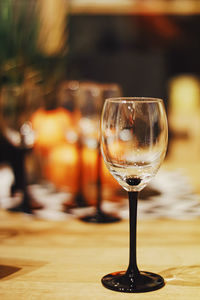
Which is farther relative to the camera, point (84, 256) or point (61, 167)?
point (61, 167)

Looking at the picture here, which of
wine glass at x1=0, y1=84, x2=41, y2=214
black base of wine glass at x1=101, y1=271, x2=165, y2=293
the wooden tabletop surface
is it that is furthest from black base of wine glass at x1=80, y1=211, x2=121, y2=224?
black base of wine glass at x1=101, y1=271, x2=165, y2=293

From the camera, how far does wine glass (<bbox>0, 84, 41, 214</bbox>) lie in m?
1.03

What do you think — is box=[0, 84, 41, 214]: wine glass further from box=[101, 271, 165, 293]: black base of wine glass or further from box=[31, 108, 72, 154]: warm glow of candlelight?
box=[101, 271, 165, 293]: black base of wine glass

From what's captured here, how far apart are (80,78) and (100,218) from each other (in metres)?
1.63

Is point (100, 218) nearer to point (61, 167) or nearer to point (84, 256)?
point (84, 256)

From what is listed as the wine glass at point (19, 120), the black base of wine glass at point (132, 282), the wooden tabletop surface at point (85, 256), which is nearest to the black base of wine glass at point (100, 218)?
the wooden tabletop surface at point (85, 256)

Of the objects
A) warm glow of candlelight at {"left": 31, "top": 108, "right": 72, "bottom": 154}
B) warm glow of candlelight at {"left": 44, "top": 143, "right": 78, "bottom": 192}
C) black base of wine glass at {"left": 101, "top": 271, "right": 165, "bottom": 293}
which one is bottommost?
black base of wine glass at {"left": 101, "top": 271, "right": 165, "bottom": 293}

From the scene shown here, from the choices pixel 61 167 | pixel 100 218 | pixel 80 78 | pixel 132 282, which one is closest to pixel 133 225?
pixel 132 282

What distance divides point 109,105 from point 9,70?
2.71 feet

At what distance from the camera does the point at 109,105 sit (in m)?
0.60

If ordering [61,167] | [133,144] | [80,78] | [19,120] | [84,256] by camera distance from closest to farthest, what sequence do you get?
[133,144]
[84,256]
[19,120]
[61,167]
[80,78]

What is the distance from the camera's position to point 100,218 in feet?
3.09

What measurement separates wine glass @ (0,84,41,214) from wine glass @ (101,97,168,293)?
434mm

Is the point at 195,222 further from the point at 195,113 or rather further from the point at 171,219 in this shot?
the point at 195,113
